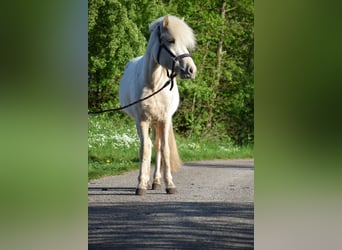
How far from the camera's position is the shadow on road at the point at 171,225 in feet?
14.5

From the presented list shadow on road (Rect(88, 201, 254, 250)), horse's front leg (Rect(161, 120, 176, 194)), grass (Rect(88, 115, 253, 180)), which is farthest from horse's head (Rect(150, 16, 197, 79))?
shadow on road (Rect(88, 201, 254, 250))

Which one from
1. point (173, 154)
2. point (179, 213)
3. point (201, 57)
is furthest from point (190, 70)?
point (179, 213)

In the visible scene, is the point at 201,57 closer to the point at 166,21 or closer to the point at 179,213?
the point at 166,21

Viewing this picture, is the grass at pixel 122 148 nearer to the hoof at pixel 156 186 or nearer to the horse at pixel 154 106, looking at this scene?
the horse at pixel 154 106

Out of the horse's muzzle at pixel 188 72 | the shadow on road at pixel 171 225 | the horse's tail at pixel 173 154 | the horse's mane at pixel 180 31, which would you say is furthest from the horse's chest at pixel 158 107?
the shadow on road at pixel 171 225

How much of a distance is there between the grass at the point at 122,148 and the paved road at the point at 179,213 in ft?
0.21

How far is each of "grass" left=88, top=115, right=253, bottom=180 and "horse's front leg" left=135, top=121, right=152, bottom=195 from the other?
5 centimetres

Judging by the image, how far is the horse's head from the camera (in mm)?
4426

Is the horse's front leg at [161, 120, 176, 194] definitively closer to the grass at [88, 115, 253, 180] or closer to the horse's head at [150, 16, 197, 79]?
the grass at [88, 115, 253, 180]
